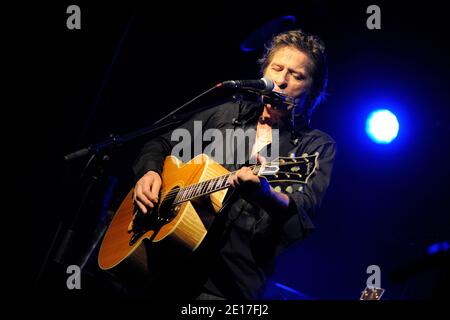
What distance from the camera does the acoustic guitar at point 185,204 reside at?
234 centimetres

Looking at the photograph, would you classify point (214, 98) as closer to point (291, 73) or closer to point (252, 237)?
point (291, 73)

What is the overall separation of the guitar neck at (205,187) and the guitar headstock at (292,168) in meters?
→ 0.08

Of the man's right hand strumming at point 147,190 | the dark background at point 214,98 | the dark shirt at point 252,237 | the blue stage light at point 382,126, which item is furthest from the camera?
the blue stage light at point 382,126

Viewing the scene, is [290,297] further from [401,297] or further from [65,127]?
[65,127]

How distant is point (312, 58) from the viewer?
309 cm

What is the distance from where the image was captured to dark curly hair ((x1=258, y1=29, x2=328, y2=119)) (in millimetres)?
3072

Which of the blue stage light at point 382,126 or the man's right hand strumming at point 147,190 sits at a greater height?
the blue stage light at point 382,126

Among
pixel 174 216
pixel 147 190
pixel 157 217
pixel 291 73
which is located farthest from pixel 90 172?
pixel 291 73

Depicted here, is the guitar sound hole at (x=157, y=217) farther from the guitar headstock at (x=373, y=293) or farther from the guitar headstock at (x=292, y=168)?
the guitar headstock at (x=373, y=293)

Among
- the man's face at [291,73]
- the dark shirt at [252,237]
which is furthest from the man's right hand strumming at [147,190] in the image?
the man's face at [291,73]

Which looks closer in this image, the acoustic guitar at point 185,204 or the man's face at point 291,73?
the acoustic guitar at point 185,204

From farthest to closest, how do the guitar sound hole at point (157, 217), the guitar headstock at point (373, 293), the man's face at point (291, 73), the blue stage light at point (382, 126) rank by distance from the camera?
the blue stage light at point (382, 126)
the guitar headstock at point (373, 293)
the man's face at point (291, 73)
the guitar sound hole at point (157, 217)

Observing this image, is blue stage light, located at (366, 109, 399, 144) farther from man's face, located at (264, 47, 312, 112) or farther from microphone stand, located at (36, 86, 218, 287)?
microphone stand, located at (36, 86, 218, 287)
